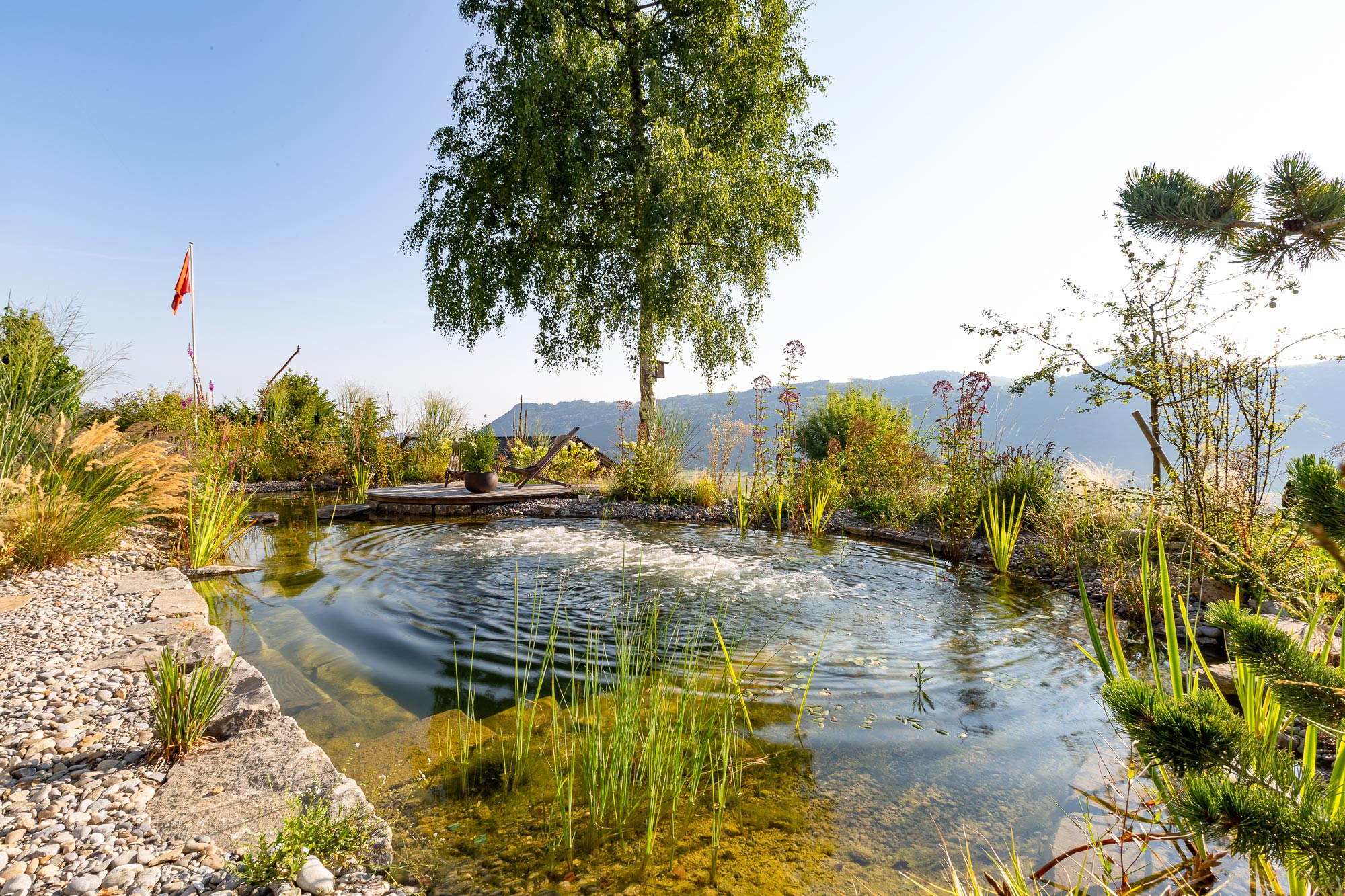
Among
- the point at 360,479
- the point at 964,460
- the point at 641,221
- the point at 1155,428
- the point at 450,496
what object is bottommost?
the point at 450,496

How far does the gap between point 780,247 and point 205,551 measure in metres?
10.4

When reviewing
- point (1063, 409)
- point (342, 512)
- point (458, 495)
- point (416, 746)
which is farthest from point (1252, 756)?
point (1063, 409)

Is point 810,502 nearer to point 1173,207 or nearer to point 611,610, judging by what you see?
point 611,610

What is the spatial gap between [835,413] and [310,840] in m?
13.0

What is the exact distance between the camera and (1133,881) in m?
1.52

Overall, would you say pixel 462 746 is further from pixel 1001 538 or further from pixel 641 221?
pixel 641 221

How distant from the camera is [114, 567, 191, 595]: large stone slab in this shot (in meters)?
3.58

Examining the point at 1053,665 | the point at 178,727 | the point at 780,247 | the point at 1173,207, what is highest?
the point at 780,247

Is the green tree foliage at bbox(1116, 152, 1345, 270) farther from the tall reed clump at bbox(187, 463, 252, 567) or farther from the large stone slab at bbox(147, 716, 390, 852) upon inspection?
the tall reed clump at bbox(187, 463, 252, 567)

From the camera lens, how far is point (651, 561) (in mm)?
5227

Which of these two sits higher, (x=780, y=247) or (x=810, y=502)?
(x=780, y=247)

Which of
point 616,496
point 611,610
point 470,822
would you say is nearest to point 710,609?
point 611,610

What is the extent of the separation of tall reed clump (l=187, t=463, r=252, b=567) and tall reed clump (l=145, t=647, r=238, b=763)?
10.5 ft

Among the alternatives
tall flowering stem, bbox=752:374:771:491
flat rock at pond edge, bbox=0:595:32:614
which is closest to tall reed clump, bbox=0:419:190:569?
flat rock at pond edge, bbox=0:595:32:614
